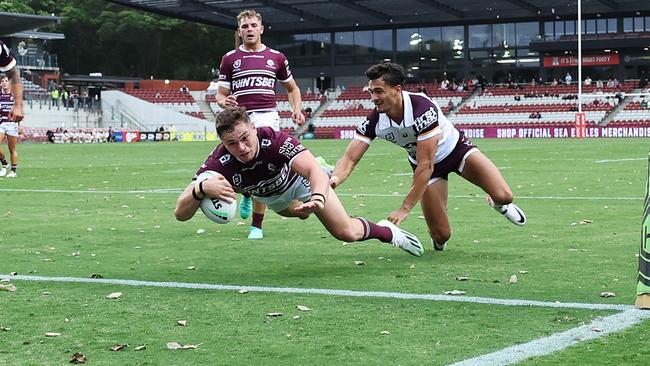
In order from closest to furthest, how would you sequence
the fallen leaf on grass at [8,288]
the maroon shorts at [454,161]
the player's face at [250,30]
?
the fallen leaf on grass at [8,288] → the maroon shorts at [454,161] → the player's face at [250,30]

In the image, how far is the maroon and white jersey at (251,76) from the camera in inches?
443

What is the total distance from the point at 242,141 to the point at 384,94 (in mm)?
1779

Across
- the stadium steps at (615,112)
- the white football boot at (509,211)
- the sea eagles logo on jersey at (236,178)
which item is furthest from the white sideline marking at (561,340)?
the stadium steps at (615,112)

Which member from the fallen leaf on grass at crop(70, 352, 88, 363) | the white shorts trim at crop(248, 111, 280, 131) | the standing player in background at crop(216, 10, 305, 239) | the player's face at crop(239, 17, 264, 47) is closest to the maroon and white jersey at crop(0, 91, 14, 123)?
the standing player in background at crop(216, 10, 305, 239)

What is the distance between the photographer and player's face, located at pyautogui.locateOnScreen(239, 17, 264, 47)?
10.8 m

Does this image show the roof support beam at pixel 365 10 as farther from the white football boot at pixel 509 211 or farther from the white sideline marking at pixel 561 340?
the white sideline marking at pixel 561 340

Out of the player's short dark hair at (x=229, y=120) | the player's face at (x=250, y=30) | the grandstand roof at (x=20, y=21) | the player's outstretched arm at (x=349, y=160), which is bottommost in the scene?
the player's outstretched arm at (x=349, y=160)

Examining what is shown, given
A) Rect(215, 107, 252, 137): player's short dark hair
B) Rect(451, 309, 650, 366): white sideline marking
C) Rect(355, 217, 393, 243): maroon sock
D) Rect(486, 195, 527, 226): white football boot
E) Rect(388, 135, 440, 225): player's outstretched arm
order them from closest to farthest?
Rect(451, 309, 650, 366): white sideline marking, Rect(215, 107, 252, 137): player's short dark hair, Rect(355, 217, 393, 243): maroon sock, Rect(388, 135, 440, 225): player's outstretched arm, Rect(486, 195, 527, 226): white football boot

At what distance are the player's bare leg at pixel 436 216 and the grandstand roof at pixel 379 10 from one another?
56.2m

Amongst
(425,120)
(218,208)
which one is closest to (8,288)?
(218,208)

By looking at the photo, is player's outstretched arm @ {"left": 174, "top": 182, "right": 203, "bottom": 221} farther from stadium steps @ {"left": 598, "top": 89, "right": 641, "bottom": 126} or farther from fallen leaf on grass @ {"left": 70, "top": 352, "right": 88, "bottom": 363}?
stadium steps @ {"left": 598, "top": 89, "right": 641, "bottom": 126}

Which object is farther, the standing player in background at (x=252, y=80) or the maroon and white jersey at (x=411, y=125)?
the standing player in background at (x=252, y=80)

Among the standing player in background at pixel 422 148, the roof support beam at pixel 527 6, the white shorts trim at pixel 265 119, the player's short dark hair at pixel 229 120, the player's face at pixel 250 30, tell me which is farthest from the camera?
the roof support beam at pixel 527 6

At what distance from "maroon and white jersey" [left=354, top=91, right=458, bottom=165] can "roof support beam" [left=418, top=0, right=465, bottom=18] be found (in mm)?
57862
